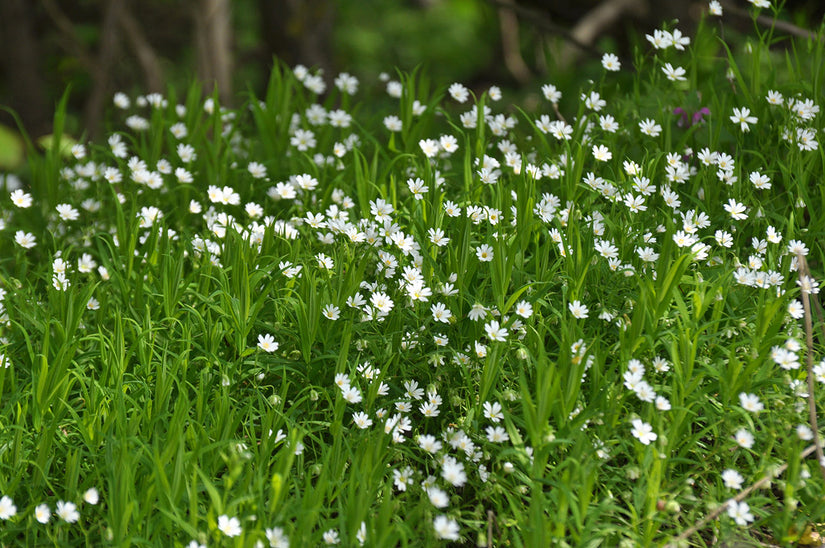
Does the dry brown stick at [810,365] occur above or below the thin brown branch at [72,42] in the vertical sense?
below

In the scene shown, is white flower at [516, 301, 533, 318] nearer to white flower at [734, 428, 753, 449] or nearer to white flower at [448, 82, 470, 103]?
white flower at [734, 428, 753, 449]

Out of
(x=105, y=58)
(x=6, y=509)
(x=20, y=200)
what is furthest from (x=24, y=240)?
(x=105, y=58)

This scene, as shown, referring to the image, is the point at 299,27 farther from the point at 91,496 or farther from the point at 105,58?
the point at 91,496

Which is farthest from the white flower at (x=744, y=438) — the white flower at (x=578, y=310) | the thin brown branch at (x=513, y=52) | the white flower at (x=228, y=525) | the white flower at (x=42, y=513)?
the thin brown branch at (x=513, y=52)

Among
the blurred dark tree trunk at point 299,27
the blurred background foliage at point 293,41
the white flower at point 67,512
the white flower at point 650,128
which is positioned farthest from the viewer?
the blurred dark tree trunk at point 299,27

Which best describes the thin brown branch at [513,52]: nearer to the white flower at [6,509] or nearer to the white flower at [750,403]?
the white flower at [750,403]

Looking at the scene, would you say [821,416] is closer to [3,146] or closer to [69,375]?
[69,375]
